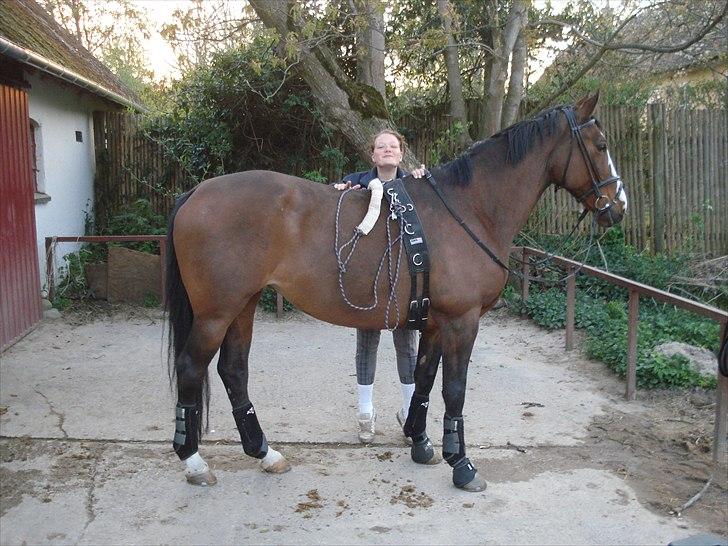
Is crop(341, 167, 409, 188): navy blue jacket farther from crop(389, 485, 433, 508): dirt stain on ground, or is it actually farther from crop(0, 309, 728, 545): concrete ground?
crop(389, 485, 433, 508): dirt stain on ground

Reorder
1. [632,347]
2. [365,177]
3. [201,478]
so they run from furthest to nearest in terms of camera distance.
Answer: [632,347] < [365,177] < [201,478]

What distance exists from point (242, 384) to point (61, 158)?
6280mm

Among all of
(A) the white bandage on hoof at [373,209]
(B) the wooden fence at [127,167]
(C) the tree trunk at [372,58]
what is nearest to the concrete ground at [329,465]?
(A) the white bandage on hoof at [373,209]

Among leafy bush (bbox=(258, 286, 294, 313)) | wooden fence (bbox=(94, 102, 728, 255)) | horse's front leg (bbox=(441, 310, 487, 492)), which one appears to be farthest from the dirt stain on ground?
wooden fence (bbox=(94, 102, 728, 255))

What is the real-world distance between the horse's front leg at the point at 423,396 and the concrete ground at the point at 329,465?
111 mm

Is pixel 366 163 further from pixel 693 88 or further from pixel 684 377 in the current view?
pixel 693 88

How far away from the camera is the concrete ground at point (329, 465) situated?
304cm

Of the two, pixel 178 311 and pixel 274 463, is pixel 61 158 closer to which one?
pixel 178 311

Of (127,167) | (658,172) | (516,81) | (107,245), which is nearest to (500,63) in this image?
(516,81)

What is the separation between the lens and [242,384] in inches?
145

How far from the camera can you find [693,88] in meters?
12.0

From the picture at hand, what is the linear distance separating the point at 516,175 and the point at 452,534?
1899 mm

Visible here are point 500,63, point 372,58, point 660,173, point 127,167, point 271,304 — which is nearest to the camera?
point 271,304

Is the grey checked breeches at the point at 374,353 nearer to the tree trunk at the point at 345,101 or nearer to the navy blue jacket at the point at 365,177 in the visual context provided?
the navy blue jacket at the point at 365,177
